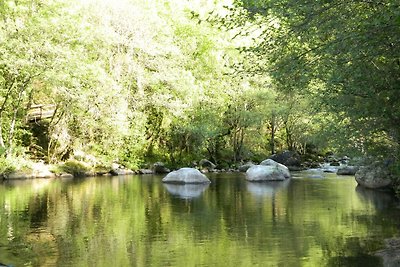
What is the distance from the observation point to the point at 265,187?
26375 millimetres

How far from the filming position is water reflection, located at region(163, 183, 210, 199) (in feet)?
72.6

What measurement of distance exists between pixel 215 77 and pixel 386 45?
35.6 meters

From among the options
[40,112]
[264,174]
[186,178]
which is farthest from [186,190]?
[40,112]

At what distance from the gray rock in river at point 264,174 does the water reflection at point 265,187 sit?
65 cm

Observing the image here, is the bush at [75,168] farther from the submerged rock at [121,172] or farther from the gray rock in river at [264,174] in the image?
the gray rock in river at [264,174]

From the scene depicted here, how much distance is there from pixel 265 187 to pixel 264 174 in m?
4.07

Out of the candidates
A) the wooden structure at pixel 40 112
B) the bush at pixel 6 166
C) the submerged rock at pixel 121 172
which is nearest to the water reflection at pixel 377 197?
the submerged rock at pixel 121 172

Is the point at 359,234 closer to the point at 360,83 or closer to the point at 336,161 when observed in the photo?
the point at 360,83

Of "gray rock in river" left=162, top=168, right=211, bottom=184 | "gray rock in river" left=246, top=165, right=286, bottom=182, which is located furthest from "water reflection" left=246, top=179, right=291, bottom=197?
"gray rock in river" left=162, top=168, right=211, bottom=184

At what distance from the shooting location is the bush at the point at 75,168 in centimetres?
3369

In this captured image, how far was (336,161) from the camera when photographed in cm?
4906

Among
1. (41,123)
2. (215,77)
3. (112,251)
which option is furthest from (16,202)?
(215,77)

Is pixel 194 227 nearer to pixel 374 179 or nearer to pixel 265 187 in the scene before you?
pixel 265 187

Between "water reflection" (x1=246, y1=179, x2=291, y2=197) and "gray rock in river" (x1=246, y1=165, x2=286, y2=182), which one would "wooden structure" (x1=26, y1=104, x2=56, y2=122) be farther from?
"water reflection" (x1=246, y1=179, x2=291, y2=197)
